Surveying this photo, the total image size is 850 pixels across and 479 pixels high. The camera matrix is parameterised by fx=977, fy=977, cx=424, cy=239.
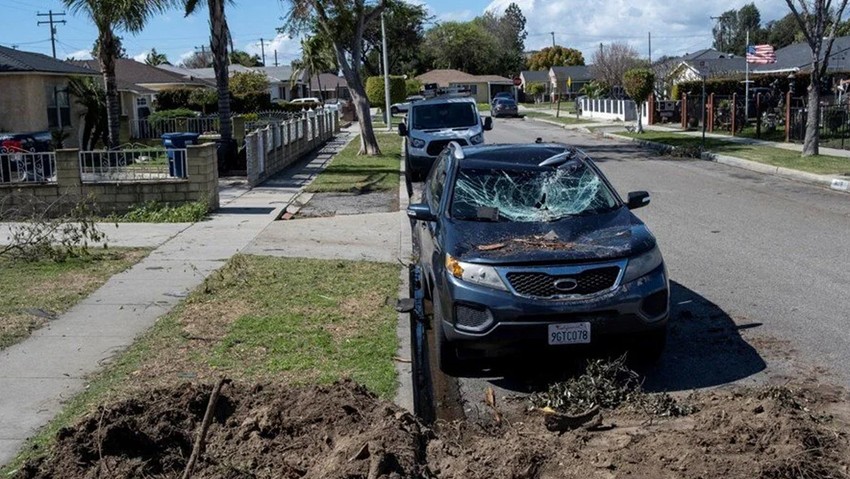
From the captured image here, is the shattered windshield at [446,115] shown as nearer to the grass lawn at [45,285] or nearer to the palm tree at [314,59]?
the grass lawn at [45,285]

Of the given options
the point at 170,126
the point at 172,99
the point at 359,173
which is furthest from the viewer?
the point at 172,99

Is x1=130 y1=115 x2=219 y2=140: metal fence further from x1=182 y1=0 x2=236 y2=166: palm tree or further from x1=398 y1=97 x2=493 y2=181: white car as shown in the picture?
x1=398 y1=97 x2=493 y2=181: white car

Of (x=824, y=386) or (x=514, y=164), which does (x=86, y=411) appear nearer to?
(x=514, y=164)

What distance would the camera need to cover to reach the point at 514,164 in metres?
8.77

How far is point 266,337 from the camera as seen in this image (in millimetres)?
7867

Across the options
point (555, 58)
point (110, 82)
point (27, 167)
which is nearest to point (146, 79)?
point (110, 82)

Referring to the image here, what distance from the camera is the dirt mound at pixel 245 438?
478 cm

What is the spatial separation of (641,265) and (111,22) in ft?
75.9

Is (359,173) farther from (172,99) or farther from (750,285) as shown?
(172,99)

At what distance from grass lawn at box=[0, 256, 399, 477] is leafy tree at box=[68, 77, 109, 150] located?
20.3 metres

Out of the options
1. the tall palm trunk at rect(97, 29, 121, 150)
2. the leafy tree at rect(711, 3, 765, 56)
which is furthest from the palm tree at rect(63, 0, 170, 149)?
the leafy tree at rect(711, 3, 765, 56)

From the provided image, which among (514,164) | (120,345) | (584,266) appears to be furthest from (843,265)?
(120,345)

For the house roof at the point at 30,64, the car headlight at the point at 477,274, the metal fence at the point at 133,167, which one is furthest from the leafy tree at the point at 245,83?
the car headlight at the point at 477,274

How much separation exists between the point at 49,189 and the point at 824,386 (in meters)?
12.7
